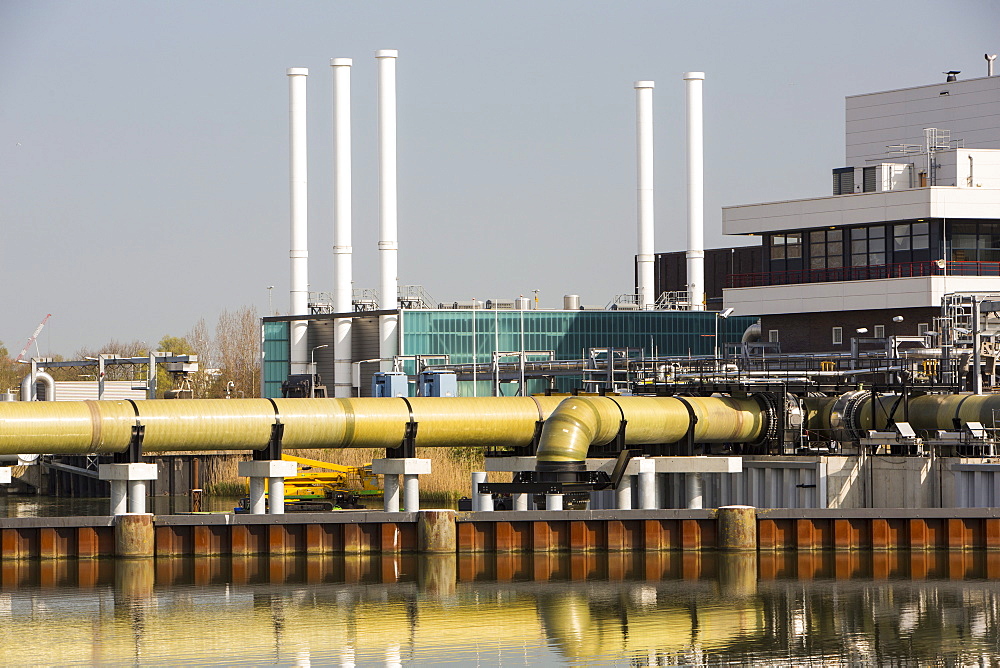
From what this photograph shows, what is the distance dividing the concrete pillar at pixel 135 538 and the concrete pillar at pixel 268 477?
12.3 ft

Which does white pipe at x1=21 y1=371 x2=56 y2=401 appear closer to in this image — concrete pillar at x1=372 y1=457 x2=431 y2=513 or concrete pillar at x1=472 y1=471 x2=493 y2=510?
concrete pillar at x1=472 y1=471 x2=493 y2=510

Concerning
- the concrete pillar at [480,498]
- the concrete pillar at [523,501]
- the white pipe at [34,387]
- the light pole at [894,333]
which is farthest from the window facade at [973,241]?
the white pipe at [34,387]

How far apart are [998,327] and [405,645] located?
1331 inches

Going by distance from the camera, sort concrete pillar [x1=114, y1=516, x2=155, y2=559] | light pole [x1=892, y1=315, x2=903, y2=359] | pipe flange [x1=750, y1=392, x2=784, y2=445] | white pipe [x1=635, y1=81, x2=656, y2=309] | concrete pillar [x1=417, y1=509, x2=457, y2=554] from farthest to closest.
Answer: white pipe [x1=635, y1=81, x2=656, y2=309] → light pole [x1=892, y1=315, x2=903, y2=359] → pipe flange [x1=750, y1=392, x2=784, y2=445] → concrete pillar [x1=417, y1=509, x2=457, y2=554] → concrete pillar [x1=114, y1=516, x2=155, y2=559]

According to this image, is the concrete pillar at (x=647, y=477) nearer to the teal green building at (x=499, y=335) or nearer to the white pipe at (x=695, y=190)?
the teal green building at (x=499, y=335)

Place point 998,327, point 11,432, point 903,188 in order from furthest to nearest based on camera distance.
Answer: point 903,188, point 998,327, point 11,432

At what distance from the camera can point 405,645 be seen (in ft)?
110

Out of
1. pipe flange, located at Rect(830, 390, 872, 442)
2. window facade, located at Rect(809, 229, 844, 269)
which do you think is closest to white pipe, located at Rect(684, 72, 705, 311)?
window facade, located at Rect(809, 229, 844, 269)

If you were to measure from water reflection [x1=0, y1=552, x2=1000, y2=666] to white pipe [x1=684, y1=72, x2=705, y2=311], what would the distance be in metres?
80.4

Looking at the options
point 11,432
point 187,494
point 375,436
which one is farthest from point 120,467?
point 187,494

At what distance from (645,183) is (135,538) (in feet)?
278

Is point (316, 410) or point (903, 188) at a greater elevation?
point (903, 188)

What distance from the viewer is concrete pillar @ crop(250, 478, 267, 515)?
1889 inches

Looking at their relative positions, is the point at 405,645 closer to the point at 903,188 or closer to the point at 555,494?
the point at 555,494
